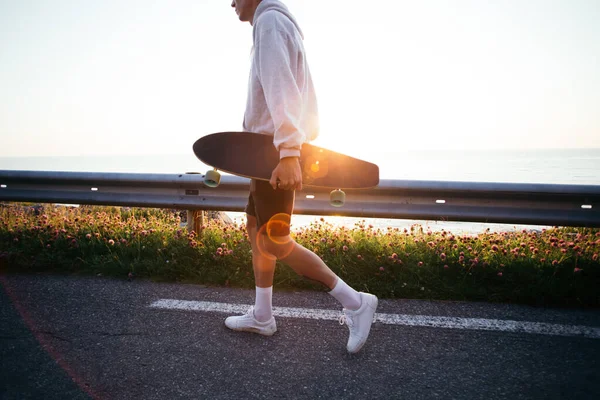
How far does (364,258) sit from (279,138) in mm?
2078

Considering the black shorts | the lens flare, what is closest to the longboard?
the black shorts

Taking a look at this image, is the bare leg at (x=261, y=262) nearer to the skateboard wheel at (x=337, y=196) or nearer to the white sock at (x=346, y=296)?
the white sock at (x=346, y=296)

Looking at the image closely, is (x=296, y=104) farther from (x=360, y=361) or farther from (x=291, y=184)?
(x=360, y=361)

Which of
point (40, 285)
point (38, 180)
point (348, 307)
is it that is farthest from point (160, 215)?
point (348, 307)

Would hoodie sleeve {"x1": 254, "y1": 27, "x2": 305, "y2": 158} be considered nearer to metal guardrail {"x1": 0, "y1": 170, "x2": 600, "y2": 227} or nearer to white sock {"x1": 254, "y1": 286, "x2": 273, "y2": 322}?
white sock {"x1": 254, "y1": 286, "x2": 273, "y2": 322}

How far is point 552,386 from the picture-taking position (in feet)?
6.42

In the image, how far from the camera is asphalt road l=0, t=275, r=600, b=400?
1930 mm

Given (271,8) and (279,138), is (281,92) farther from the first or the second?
(271,8)

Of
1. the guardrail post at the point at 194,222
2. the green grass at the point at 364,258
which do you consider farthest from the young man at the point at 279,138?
the guardrail post at the point at 194,222

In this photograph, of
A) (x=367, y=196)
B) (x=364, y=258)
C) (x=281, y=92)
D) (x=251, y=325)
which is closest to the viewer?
(x=281, y=92)

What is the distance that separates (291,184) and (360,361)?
1093mm

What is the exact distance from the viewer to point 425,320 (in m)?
2.73

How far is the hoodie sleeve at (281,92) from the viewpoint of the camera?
6.26ft

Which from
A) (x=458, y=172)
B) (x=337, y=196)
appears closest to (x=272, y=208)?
Answer: (x=337, y=196)
